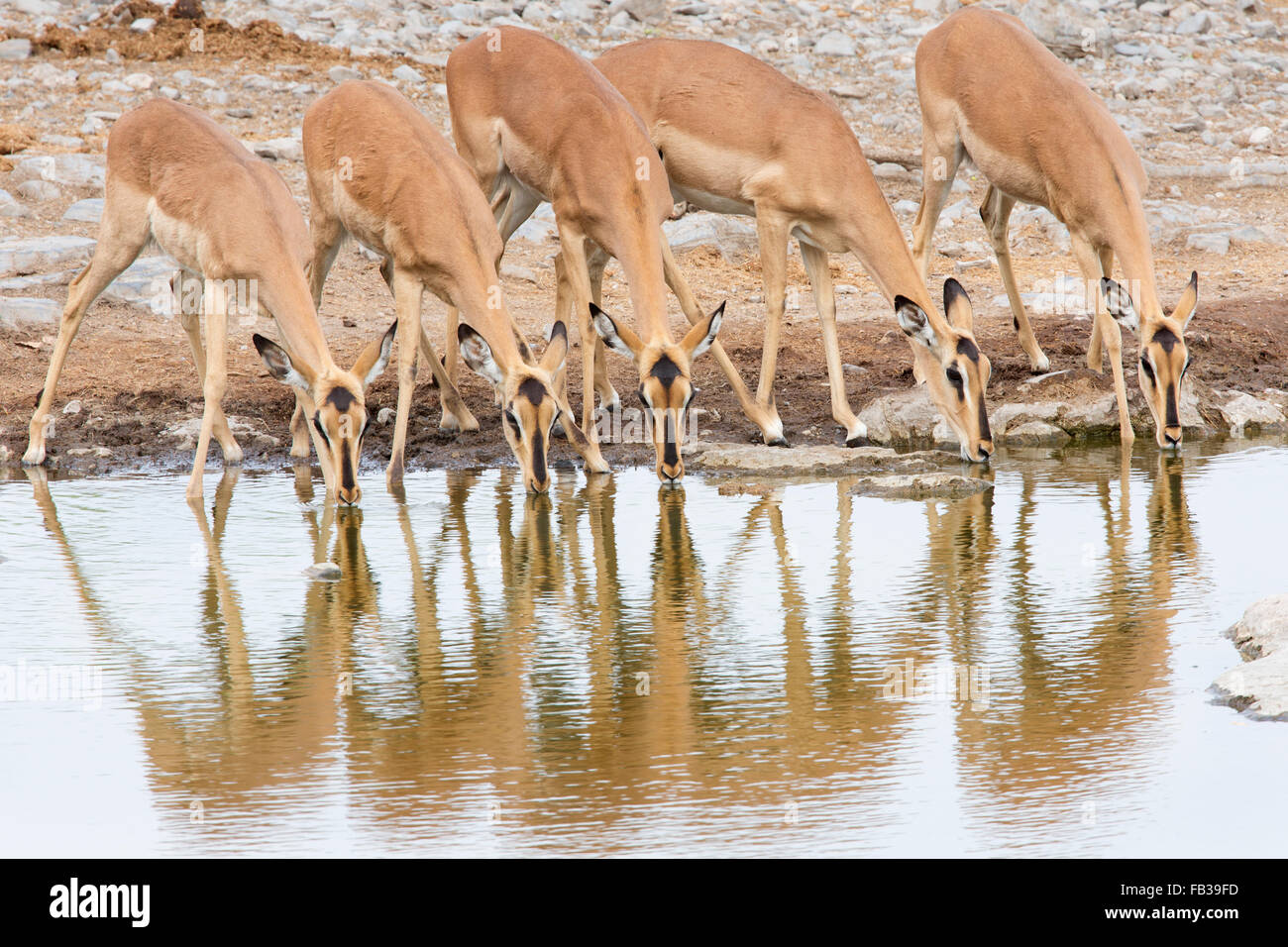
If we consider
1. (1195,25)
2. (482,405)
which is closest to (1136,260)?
(482,405)

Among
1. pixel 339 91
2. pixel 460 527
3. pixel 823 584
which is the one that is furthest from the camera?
pixel 339 91

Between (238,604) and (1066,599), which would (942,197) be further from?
(238,604)

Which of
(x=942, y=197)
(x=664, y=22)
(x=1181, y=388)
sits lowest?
(x=1181, y=388)

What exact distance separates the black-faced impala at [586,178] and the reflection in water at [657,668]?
949mm

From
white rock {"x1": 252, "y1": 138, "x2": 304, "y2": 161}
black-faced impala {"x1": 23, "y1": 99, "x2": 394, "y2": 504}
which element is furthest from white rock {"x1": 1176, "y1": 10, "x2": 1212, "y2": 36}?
black-faced impala {"x1": 23, "y1": 99, "x2": 394, "y2": 504}

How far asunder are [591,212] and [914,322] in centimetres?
236

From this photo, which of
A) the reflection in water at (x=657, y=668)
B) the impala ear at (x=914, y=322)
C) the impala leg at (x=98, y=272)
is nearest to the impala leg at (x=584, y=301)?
the reflection in water at (x=657, y=668)

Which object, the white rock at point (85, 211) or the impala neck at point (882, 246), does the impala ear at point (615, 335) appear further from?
the white rock at point (85, 211)

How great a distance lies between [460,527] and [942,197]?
5990mm

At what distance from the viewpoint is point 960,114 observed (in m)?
12.8

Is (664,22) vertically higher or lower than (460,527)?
higher

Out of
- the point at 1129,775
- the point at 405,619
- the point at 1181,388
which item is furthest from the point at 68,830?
the point at 1181,388

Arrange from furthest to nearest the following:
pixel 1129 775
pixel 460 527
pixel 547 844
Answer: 1. pixel 460 527
2. pixel 1129 775
3. pixel 547 844

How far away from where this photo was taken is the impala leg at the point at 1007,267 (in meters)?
13.1
